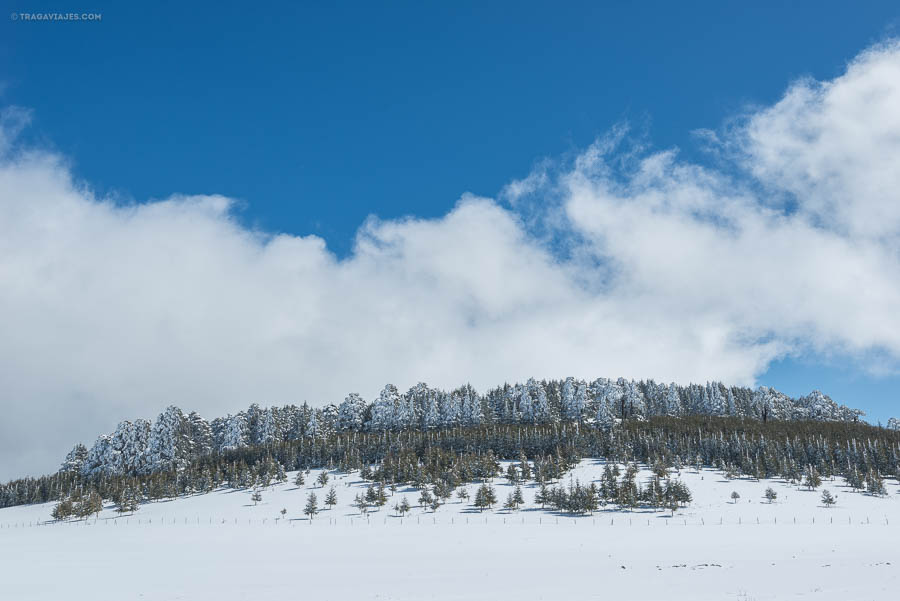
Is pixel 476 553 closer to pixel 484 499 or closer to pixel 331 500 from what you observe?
pixel 484 499

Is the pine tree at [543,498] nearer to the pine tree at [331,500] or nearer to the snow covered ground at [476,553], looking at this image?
the snow covered ground at [476,553]

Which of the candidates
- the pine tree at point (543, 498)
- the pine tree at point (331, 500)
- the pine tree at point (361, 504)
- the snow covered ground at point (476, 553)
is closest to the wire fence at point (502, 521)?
the snow covered ground at point (476, 553)

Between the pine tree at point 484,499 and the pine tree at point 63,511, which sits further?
the pine tree at point 63,511

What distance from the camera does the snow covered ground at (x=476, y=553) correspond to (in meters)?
44.5

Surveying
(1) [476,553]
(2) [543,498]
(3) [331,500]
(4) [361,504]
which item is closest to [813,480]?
(2) [543,498]

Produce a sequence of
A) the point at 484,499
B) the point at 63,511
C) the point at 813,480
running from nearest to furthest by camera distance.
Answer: the point at 484,499, the point at 813,480, the point at 63,511

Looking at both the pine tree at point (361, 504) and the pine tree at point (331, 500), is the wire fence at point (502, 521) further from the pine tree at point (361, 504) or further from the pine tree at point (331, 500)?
the pine tree at point (331, 500)

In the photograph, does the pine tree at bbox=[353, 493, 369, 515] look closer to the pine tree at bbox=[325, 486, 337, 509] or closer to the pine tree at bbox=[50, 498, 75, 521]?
the pine tree at bbox=[325, 486, 337, 509]

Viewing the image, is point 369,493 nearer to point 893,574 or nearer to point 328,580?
point 328,580

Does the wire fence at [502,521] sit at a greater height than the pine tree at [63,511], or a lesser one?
lesser

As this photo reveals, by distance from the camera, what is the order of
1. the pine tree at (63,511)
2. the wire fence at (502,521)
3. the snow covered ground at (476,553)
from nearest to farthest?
the snow covered ground at (476,553)
the wire fence at (502,521)
the pine tree at (63,511)

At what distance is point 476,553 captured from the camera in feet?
221

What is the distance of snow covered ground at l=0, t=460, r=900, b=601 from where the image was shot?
146 ft

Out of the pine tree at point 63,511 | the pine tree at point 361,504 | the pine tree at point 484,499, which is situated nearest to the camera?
the pine tree at point 484,499
